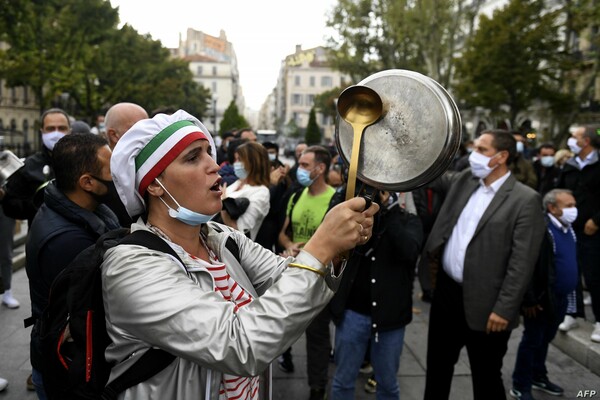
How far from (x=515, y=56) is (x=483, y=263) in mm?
23609

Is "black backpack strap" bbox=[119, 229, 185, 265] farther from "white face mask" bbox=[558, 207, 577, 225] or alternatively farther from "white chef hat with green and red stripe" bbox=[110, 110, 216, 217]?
"white face mask" bbox=[558, 207, 577, 225]

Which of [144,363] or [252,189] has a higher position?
[252,189]

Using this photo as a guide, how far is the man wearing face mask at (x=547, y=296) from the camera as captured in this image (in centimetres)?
407

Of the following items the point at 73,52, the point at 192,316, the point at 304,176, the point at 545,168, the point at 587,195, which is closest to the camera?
the point at 192,316

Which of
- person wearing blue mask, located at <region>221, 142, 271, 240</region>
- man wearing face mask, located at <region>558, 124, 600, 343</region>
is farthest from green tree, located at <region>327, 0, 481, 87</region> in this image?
person wearing blue mask, located at <region>221, 142, 271, 240</region>

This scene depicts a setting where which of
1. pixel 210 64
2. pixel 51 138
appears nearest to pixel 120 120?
pixel 51 138

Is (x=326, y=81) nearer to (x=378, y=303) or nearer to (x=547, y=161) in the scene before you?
(x=547, y=161)

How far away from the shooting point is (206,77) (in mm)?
111750

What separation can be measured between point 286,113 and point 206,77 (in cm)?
2215

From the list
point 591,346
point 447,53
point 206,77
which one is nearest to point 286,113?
point 206,77

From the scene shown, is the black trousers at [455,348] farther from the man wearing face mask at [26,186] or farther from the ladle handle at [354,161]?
the man wearing face mask at [26,186]

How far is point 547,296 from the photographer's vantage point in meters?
4.16

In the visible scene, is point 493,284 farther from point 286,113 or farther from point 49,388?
point 286,113

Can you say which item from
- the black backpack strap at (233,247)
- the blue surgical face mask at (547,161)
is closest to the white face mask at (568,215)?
the black backpack strap at (233,247)
